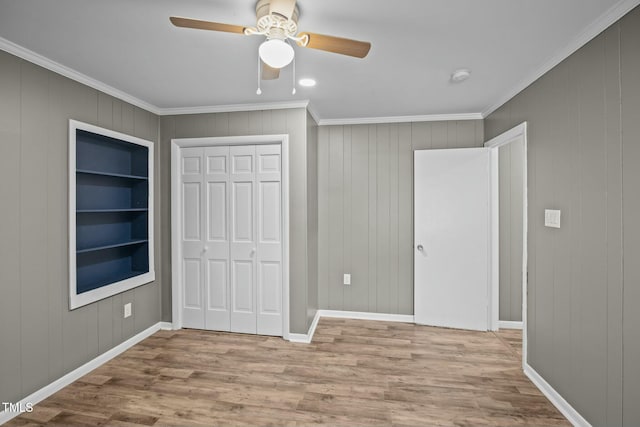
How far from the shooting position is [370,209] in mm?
3859

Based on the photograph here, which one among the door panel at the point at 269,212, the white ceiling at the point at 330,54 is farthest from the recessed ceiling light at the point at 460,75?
the door panel at the point at 269,212

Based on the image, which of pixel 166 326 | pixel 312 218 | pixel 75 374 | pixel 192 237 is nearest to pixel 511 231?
pixel 312 218

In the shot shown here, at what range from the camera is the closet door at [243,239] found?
337 cm

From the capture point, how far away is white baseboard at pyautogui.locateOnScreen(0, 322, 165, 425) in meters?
2.14

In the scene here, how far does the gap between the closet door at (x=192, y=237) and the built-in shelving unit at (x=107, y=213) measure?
1.11ft

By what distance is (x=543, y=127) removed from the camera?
2.41 m

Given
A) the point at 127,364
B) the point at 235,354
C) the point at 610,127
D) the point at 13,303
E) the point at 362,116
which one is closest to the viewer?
the point at 610,127

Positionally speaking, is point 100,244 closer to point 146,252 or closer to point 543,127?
point 146,252

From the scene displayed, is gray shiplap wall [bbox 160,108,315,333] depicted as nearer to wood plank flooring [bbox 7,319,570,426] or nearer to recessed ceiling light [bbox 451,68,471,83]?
wood plank flooring [bbox 7,319,570,426]

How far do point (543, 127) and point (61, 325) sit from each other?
4.01 m

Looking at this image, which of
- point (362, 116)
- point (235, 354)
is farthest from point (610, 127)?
point (235, 354)

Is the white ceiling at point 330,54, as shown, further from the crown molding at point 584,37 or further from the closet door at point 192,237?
the closet door at point 192,237

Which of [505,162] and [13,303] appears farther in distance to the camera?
[505,162]

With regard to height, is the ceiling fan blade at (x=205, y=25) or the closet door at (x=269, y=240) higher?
the ceiling fan blade at (x=205, y=25)
